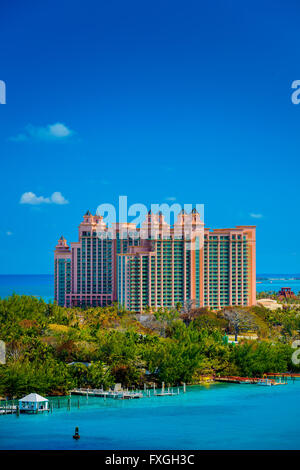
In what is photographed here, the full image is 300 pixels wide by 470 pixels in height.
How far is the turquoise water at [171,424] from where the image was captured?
14273 mm

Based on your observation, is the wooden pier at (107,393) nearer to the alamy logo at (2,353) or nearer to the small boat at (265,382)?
the alamy logo at (2,353)

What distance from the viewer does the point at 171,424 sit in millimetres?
15883

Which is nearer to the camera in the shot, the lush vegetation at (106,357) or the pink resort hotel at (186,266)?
the lush vegetation at (106,357)

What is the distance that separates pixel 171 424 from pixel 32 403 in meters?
3.19

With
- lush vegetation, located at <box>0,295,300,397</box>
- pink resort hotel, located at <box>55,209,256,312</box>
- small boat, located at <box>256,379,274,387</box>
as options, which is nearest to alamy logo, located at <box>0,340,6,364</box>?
lush vegetation, located at <box>0,295,300,397</box>

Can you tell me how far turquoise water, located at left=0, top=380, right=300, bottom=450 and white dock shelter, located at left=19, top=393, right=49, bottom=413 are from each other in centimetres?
31

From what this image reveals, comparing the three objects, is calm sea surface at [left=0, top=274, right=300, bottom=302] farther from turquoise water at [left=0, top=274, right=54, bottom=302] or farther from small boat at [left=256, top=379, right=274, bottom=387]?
small boat at [left=256, top=379, right=274, bottom=387]

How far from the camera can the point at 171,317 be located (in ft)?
102

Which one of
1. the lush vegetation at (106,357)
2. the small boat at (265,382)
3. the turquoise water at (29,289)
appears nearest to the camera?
the lush vegetation at (106,357)

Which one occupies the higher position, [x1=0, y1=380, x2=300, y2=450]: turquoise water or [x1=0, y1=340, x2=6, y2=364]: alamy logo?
[x1=0, y1=340, x2=6, y2=364]: alamy logo

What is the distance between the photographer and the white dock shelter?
1650 cm

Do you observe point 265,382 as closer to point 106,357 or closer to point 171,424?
point 106,357

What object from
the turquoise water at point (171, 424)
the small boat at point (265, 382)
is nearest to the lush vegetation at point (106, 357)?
the small boat at point (265, 382)

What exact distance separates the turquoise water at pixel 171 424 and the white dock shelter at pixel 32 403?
308mm
